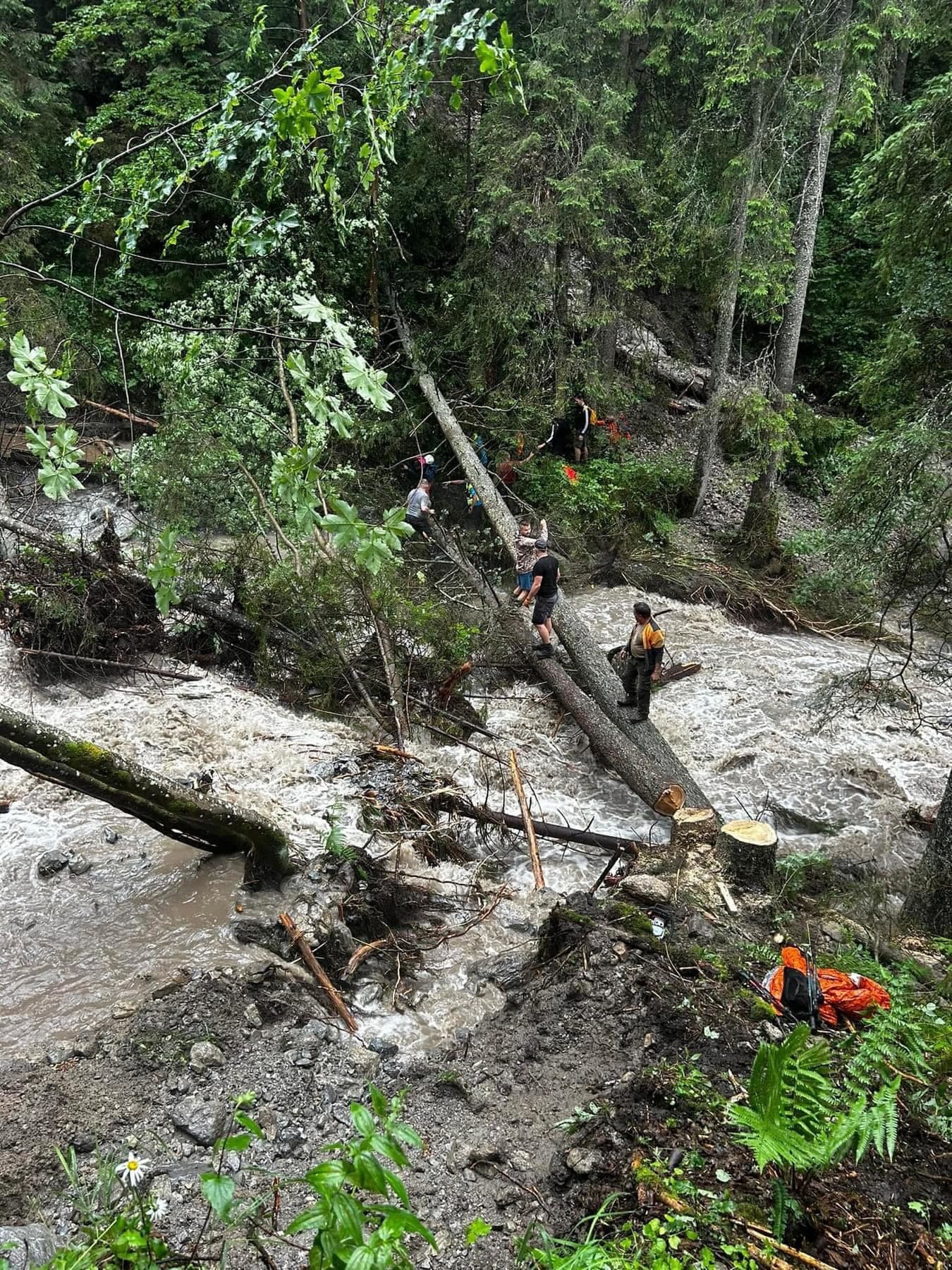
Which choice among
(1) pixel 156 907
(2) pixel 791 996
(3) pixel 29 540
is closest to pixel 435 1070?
(2) pixel 791 996

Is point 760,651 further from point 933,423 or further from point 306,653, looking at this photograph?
point 306,653

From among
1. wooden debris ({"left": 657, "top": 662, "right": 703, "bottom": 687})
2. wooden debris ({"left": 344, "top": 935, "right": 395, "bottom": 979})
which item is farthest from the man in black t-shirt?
wooden debris ({"left": 344, "top": 935, "right": 395, "bottom": 979})

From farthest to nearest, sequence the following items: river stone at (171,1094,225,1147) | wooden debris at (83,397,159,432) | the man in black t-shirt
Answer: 1. the man in black t-shirt
2. wooden debris at (83,397,159,432)
3. river stone at (171,1094,225,1147)

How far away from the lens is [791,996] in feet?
14.4

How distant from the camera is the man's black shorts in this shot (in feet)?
34.8

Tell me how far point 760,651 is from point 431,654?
5497 millimetres

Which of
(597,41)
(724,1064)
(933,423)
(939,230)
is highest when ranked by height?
(597,41)

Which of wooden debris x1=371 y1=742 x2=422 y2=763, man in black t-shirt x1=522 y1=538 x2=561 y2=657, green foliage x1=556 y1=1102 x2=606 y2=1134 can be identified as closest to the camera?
green foliage x1=556 y1=1102 x2=606 y2=1134

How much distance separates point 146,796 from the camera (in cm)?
560

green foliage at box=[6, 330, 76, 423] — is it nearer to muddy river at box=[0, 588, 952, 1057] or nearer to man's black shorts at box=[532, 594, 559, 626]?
muddy river at box=[0, 588, 952, 1057]

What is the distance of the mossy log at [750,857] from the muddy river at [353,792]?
1626 mm

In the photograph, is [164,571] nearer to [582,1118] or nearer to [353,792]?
[582,1118]

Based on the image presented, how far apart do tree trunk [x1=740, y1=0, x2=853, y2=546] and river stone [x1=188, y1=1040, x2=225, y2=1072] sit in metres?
12.3

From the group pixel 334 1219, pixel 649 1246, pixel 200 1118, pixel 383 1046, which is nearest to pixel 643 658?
pixel 383 1046
